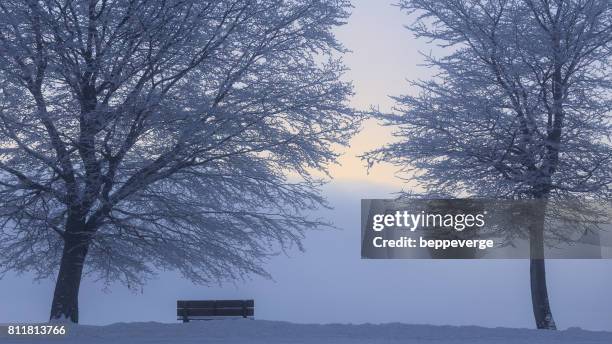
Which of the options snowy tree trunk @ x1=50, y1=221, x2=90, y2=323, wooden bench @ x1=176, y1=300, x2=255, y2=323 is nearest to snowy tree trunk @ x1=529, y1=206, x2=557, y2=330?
wooden bench @ x1=176, y1=300, x2=255, y2=323

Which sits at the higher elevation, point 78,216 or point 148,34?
point 148,34

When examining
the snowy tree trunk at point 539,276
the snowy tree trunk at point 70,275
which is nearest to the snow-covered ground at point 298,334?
the snowy tree trunk at point 70,275

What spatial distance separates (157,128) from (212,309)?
531cm

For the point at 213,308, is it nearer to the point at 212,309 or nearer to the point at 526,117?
the point at 212,309

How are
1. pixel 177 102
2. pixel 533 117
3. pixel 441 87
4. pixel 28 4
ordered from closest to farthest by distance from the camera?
pixel 28 4 < pixel 177 102 < pixel 533 117 < pixel 441 87

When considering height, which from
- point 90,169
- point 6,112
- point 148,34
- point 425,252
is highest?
point 148,34

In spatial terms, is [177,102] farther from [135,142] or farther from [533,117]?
[533,117]

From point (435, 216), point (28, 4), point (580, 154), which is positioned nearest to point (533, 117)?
point (580, 154)

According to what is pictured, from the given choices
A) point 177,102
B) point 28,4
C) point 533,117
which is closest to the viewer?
point 28,4

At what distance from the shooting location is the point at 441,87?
17.8 m

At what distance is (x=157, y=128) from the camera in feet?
46.3

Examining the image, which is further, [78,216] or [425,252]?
[425,252]

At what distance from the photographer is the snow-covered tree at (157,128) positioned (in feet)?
44.3

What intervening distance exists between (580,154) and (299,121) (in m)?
6.47
